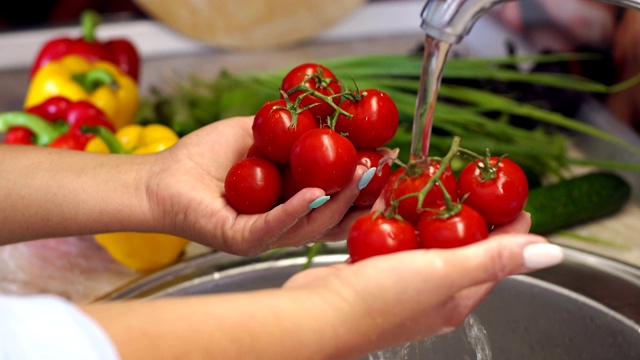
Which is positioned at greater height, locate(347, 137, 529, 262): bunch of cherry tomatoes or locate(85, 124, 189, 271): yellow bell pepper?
locate(347, 137, 529, 262): bunch of cherry tomatoes

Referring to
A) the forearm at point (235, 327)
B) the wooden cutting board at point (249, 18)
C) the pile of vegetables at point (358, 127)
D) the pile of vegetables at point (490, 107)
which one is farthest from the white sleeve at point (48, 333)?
the wooden cutting board at point (249, 18)

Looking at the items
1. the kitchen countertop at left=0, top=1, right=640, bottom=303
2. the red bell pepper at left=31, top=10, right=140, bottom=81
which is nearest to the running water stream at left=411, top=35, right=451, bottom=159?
the kitchen countertop at left=0, top=1, right=640, bottom=303

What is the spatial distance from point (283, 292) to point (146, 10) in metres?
1.64

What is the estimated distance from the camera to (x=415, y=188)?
2.72 ft

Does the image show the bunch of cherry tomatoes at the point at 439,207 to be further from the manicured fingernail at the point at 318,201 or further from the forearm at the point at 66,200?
the forearm at the point at 66,200

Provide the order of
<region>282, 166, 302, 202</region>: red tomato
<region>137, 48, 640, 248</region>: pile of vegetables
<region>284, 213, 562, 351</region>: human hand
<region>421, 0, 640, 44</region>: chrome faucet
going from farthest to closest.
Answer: <region>137, 48, 640, 248</region>: pile of vegetables, <region>282, 166, 302, 202</region>: red tomato, <region>421, 0, 640, 44</region>: chrome faucet, <region>284, 213, 562, 351</region>: human hand

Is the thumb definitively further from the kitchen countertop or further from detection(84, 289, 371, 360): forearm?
the kitchen countertop

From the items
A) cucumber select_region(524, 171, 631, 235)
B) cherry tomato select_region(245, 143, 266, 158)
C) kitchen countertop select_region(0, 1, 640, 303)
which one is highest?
cherry tomato select_region(245, 143, 266, 158)

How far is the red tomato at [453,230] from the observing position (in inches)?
29.4

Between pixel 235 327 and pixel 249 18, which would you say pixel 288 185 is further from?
pixel 249 18

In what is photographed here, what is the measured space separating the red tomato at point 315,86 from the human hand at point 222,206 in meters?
0.09

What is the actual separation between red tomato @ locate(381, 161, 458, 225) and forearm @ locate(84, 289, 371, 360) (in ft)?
0.63

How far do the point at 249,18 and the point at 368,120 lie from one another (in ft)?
4.04

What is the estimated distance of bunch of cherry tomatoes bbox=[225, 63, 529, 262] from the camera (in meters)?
0.77
